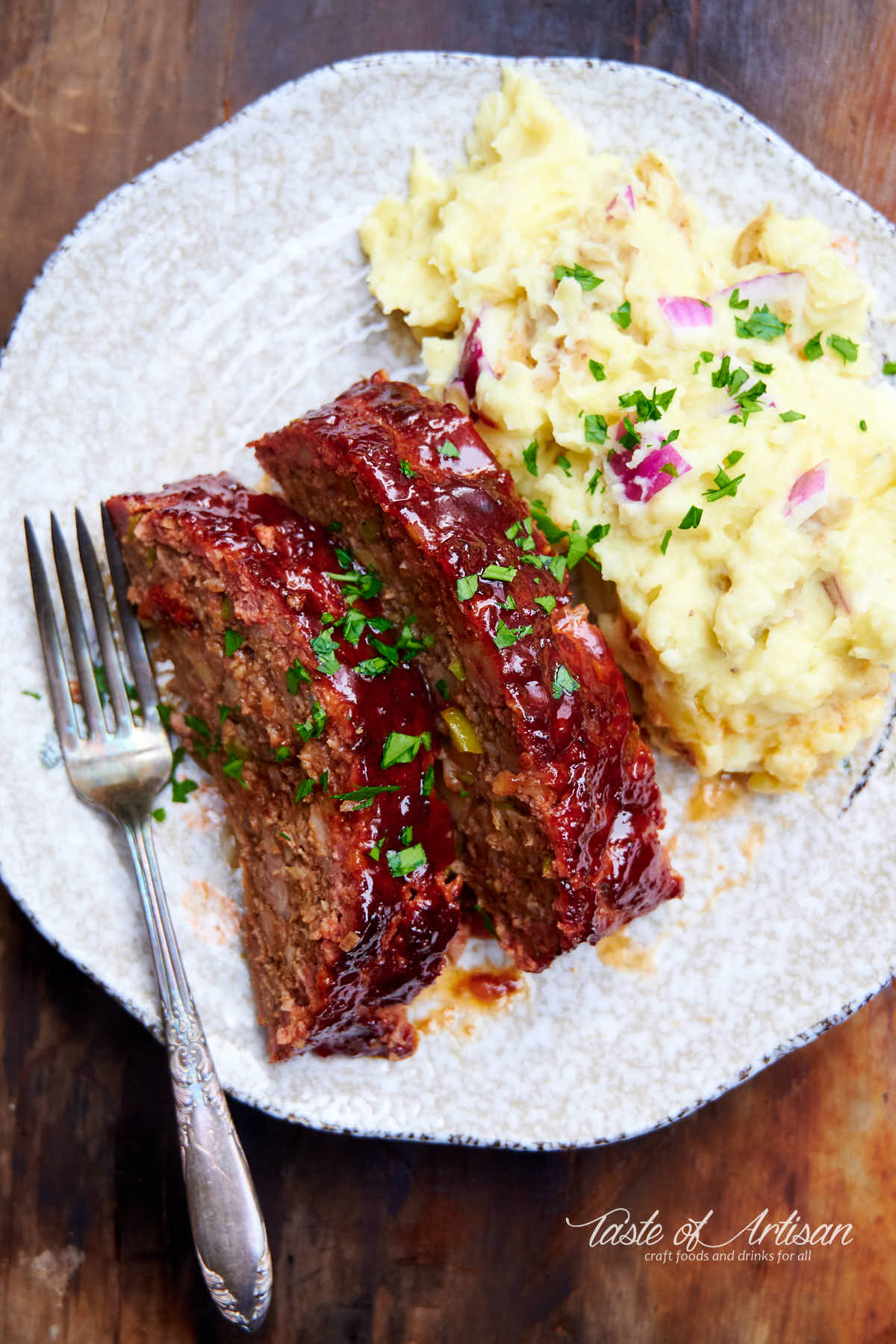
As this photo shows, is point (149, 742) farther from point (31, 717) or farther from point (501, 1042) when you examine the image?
point (501, 1042)

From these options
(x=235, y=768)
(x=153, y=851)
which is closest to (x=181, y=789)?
(x=153, y=851)

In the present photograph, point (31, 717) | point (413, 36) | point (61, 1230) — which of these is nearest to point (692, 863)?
point (31, 717)

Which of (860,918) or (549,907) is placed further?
(860,918)

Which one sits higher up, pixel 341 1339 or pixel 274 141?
pixel 274 141

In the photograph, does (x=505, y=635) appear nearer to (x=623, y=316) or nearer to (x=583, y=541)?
(x=583, y=541)

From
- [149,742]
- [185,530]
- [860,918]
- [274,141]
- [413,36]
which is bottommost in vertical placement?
[860,918]
